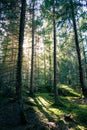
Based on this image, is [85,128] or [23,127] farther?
[85,128]

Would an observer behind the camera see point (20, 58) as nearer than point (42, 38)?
Yes

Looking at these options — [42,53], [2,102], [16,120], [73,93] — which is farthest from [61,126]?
[42,53]

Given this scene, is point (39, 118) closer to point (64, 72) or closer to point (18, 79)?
point (18, 79)

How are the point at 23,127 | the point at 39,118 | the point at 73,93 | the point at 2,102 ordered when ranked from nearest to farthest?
the point at 23,127 < the point at 39,118 < the point at 2,102 < the point at 73,93

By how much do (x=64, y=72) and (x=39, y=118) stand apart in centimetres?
5072

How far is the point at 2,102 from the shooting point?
55.9 ft

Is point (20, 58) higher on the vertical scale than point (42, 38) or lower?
lower

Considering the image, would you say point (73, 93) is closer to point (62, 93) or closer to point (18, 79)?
point (62, 93)

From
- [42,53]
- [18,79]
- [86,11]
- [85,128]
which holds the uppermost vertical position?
[42,53]

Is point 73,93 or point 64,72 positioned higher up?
point 64,72

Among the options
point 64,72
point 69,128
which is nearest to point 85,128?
point 69,128

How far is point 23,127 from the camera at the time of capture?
33.4ft

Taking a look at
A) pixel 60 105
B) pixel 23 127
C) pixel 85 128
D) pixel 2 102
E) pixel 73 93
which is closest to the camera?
pixel 23 127

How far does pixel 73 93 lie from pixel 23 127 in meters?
21.0
